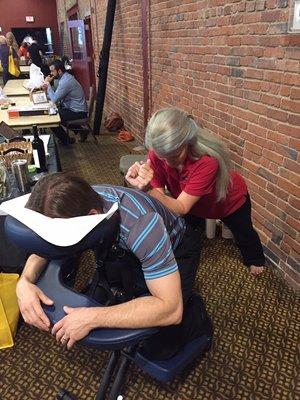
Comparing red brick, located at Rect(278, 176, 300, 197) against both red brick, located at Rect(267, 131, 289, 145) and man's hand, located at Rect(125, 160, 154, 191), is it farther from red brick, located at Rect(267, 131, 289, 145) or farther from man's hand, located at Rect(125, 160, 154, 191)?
man's hand, located at Rect(125, 160, 154, 191)

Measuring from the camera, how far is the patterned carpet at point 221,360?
152 centimetres

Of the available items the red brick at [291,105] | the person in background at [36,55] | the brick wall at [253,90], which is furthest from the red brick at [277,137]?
the person in background at [36,55]

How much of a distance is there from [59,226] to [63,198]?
0.30 ft

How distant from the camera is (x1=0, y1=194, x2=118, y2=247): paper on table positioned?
82 cm

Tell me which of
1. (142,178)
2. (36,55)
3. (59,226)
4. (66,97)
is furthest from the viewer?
(36,55)

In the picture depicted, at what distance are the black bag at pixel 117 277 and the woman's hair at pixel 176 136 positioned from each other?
67 centimetres

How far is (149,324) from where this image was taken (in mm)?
937

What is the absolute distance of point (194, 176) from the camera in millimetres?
1702

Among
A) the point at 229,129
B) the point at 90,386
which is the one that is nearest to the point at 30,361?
the point at 90,386

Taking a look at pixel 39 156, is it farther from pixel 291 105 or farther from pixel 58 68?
pixel 58 68

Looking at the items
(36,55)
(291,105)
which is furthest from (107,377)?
(36,55)

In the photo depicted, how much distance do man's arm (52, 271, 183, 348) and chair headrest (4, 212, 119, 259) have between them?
0.19 meters

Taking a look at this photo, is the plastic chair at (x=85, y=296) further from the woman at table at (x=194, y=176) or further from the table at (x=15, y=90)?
the table at (x=15, y=90)

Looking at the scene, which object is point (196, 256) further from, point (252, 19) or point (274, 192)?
point (252, 19)
